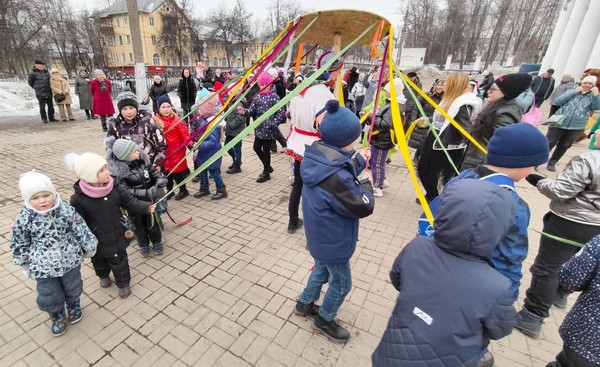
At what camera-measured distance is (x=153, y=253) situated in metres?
3.57

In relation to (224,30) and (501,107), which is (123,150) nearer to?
(501,107)

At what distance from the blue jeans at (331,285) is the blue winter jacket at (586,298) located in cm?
130

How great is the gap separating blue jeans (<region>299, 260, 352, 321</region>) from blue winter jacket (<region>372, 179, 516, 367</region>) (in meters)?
0.85

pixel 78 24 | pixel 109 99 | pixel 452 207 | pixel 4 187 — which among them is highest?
pixel 78 24

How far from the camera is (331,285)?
7.60ft

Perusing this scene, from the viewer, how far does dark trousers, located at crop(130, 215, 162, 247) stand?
3.37 m

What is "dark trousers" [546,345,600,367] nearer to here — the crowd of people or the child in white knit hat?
the crowd of people

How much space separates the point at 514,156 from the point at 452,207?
2.15 feet

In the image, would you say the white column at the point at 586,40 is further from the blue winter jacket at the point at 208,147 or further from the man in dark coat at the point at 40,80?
the man in dark coat at the point at 40,80

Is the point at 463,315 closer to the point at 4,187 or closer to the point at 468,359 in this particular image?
the point at 468,359

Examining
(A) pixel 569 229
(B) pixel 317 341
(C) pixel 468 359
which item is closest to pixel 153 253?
(B) pixel 317 341

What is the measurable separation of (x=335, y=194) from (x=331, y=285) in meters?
0.80

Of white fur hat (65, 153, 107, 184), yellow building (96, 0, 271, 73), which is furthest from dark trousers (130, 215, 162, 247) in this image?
yellow building (96, 0, 271, 73)

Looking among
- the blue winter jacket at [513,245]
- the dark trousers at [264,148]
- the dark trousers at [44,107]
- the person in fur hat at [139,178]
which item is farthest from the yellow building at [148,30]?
the blue winter jacket at [513,245]
